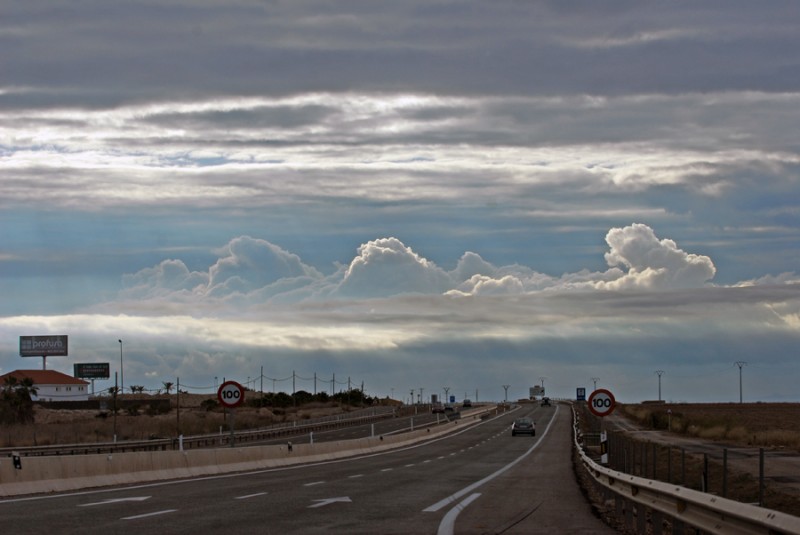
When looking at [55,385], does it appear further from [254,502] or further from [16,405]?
[254,502]

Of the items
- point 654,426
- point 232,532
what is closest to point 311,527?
point 232,532

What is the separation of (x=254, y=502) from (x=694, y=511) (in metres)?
10.7

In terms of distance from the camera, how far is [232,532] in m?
15.3

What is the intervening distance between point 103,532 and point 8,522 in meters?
1.89

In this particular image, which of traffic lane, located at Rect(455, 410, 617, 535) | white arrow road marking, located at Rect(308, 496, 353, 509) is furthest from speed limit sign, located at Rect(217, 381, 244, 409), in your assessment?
white arrow road marking, located at Rect(308, 496, 353, 509)

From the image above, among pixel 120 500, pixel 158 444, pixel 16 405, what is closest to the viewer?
pixel 120 500

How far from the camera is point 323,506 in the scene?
20344 millimetres

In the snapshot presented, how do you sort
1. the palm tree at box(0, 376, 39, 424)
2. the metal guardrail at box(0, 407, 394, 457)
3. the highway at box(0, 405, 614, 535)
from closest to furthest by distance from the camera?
1. the highway at box(0, 405, 614, 535)
2. the metal guardrail at box(0, 407, 394, 457)
3. the palm tree at box(0, 376, 39, 424)

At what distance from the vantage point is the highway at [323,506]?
53.4ft

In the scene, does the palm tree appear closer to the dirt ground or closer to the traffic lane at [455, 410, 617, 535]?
the dirt ground

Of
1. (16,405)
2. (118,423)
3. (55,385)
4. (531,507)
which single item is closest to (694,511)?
(531,507)

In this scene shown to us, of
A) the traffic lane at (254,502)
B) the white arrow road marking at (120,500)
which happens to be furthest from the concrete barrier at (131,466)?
the white arrow road marking at (120,500)

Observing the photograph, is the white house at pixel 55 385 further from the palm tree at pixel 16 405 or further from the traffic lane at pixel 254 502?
the traffic lane at pixel 254 502

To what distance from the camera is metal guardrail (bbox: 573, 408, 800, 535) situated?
891 cm
